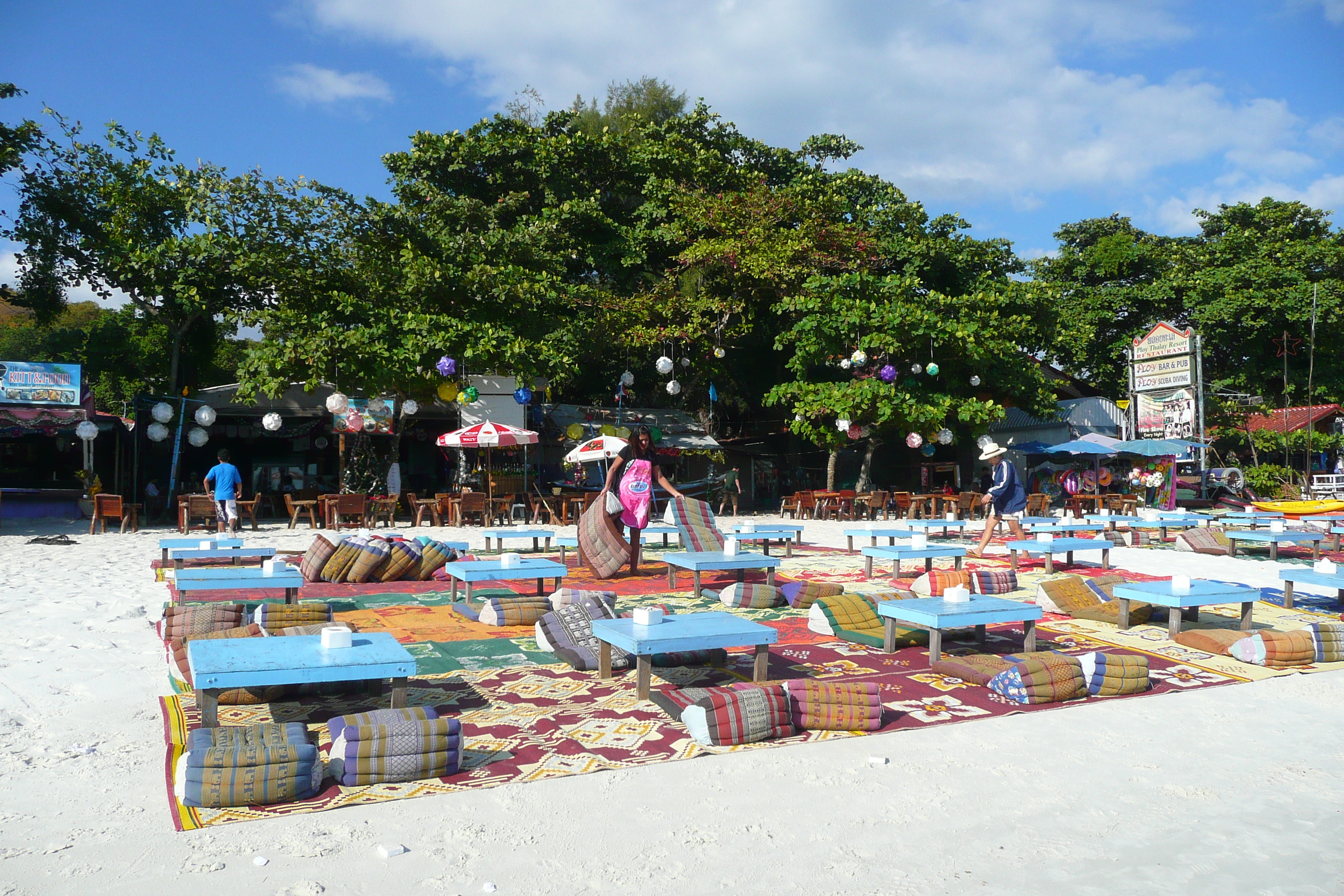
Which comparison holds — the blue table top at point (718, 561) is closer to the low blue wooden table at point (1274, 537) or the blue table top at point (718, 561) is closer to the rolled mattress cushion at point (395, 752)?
the rolled mattress cushion at point (395, 752)

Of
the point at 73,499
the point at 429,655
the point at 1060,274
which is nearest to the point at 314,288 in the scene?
the point at 73,499

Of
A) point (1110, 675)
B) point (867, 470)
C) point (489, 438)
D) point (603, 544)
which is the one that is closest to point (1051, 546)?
point (603, 544)

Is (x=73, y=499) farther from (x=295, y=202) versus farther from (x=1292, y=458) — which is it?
(x=1292, y=458)

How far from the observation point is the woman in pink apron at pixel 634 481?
9.79 meters

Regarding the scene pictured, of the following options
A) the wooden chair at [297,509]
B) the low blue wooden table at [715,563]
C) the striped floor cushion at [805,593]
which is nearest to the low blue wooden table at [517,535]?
the low blue wooden table at [715,563]

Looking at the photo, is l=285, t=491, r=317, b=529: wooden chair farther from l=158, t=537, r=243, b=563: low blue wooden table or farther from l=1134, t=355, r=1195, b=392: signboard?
l=1134, t=355, r=1195, b=392: signboard

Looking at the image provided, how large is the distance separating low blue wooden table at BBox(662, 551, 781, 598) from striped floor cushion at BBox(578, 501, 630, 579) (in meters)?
0.71

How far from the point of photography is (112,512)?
49.4 feet

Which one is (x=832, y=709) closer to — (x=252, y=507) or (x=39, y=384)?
(x=252, y=507)

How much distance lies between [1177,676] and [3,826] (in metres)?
6.02

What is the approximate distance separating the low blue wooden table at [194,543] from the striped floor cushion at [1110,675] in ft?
26.2

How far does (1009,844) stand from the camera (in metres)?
3.23

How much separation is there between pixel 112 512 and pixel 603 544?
9751 mm

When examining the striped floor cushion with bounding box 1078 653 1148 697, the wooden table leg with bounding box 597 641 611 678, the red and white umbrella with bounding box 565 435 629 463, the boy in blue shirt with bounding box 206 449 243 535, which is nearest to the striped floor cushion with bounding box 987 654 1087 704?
the striped floor cushion with bounding box 1078 653 1148 697
